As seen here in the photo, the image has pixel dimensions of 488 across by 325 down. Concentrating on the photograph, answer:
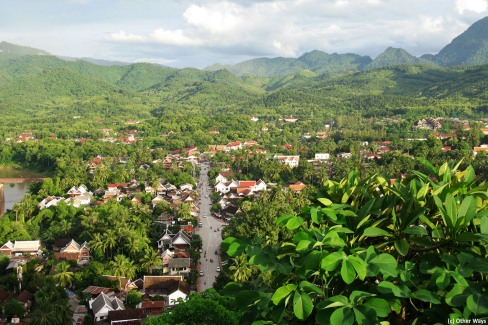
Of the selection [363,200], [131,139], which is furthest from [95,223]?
[131,139]

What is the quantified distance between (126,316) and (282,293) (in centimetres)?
1167

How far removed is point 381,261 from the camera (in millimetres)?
1984

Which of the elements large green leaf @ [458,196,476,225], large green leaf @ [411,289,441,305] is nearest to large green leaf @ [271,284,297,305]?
large green leaf @ [411,289,441,305]

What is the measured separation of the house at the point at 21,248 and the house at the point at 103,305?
6.38 meters

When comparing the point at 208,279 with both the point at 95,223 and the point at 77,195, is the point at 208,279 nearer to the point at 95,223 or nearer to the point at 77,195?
the point at 95,223

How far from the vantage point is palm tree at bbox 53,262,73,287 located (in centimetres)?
1448

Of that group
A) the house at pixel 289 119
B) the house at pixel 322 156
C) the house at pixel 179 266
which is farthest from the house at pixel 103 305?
the house at pixel 289 119

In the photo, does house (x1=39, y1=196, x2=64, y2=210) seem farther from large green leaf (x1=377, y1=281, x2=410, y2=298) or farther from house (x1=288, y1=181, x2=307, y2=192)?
large green leaf (x1=377, y1=281, x2=410, y2=298)

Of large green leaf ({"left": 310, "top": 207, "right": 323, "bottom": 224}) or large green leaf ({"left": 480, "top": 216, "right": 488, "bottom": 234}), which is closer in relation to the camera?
large green leaf ({"left": 480, "top": 216, "right": 488, "bottom": 234})

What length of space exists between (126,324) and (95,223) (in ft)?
27.9

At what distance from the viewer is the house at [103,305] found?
12.6 metres

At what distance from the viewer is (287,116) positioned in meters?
72.6

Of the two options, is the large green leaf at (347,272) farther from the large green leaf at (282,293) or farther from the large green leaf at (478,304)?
the large green leaf at (478,304)

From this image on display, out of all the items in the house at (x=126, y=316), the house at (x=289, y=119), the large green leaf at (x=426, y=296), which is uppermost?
the large green leaf at (x=426, y=296)
